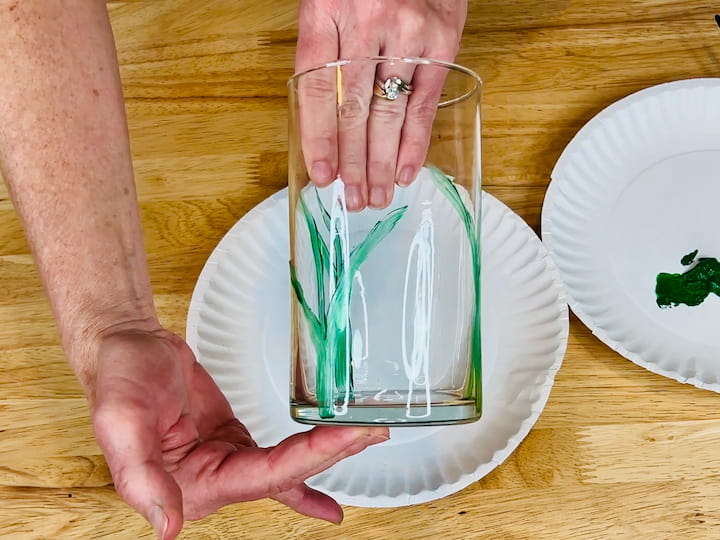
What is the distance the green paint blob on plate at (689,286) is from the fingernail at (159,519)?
1.39ft

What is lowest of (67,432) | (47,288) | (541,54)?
(67,432)

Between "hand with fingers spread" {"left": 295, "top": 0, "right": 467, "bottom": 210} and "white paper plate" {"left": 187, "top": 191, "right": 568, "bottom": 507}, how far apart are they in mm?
135

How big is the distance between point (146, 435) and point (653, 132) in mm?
494

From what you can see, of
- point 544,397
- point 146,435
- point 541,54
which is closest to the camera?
point 146,435

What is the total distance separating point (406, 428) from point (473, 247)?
19 centimetres

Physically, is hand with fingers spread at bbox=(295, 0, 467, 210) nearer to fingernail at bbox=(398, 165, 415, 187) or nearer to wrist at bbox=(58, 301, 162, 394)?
fingernail at bbox=(398, 165, 415, 187)

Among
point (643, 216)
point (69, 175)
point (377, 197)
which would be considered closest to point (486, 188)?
point (643, 216)

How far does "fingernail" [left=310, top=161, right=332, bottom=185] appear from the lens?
15.9 inches

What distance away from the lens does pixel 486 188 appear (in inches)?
24.4

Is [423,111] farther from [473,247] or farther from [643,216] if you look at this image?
[643,216]

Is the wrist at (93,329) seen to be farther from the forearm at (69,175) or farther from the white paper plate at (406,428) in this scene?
the white paper plate at (406,428)

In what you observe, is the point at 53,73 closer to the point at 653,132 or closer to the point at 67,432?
the point at 67,432

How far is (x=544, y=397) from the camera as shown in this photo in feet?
1.72

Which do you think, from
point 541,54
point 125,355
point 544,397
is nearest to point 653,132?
point 541,54
